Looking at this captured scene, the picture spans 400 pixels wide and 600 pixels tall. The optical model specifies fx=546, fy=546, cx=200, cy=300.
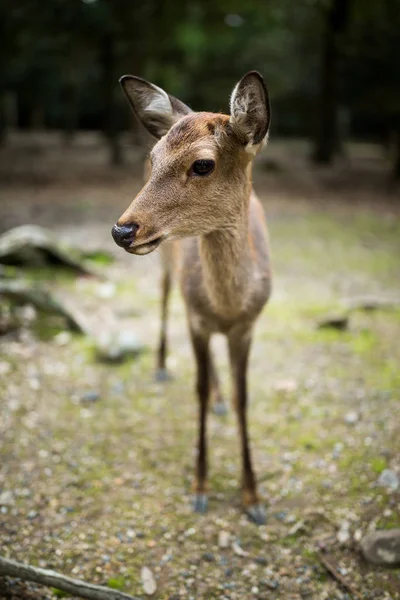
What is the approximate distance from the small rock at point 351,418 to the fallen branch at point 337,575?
1.16 metres

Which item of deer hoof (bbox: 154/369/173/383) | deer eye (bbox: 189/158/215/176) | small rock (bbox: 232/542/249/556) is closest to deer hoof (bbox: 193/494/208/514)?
small rock (bbox: 232/542/249/556)

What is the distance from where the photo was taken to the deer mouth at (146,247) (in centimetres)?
209

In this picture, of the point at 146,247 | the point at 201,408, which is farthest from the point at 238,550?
the point at 146,247

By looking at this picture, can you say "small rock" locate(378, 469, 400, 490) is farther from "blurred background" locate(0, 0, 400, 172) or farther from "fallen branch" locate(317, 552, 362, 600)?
"blurred background" locate(0, 0, 400, 172)

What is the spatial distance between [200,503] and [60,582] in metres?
1.04

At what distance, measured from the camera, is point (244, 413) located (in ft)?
10.1

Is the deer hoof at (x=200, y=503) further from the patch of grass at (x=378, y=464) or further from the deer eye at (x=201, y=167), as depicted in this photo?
the deer eye at (x=201, y=167)

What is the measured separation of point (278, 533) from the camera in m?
2.83

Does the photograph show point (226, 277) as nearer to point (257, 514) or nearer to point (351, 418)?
point (257, 514)

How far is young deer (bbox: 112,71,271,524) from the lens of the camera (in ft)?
7.07

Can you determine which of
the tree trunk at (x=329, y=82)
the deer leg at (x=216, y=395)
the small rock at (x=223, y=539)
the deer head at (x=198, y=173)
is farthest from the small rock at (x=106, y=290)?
the tree trunk at (x=329, y=82)

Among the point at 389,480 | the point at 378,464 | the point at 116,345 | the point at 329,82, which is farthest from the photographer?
the point at 329,82

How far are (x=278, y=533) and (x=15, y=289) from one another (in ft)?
9.94

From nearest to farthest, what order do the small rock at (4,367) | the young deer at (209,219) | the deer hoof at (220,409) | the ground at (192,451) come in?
the young deer at (209,219) < the ground at (192,451) < the deer hoof at (220,409) < the small rock at (4,367)
